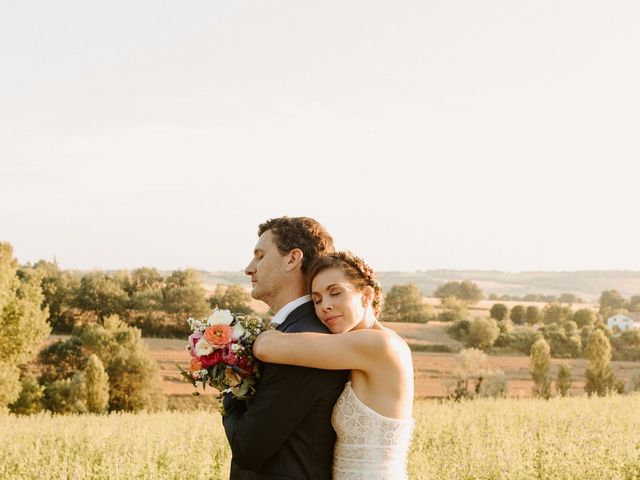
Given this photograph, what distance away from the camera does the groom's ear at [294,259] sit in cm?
381

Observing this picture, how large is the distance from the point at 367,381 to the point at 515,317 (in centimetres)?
7760

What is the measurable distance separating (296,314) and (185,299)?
5798cm

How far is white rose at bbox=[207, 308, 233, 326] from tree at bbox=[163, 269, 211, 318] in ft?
185

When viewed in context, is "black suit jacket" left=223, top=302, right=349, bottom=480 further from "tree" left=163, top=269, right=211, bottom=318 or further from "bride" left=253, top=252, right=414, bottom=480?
"tree" left=163, top=269, right=211, bottom=318

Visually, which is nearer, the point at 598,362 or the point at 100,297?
the point at 598,362

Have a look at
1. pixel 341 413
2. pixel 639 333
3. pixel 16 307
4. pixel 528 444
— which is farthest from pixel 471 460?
pixel 639 333

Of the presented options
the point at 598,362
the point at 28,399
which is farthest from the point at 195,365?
the point at 598,362

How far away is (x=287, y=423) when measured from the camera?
3.32 metres

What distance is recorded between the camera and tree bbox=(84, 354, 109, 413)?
39.5 metres

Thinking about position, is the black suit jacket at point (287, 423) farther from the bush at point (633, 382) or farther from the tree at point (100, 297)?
the tree at point (100, 297)

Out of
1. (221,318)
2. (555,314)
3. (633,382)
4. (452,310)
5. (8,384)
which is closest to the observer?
(221,318)

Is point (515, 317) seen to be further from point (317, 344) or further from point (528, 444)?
point (317, 344)

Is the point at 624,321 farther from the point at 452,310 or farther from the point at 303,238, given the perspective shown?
the point at 303,238

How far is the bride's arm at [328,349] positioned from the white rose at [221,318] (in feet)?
0.81
